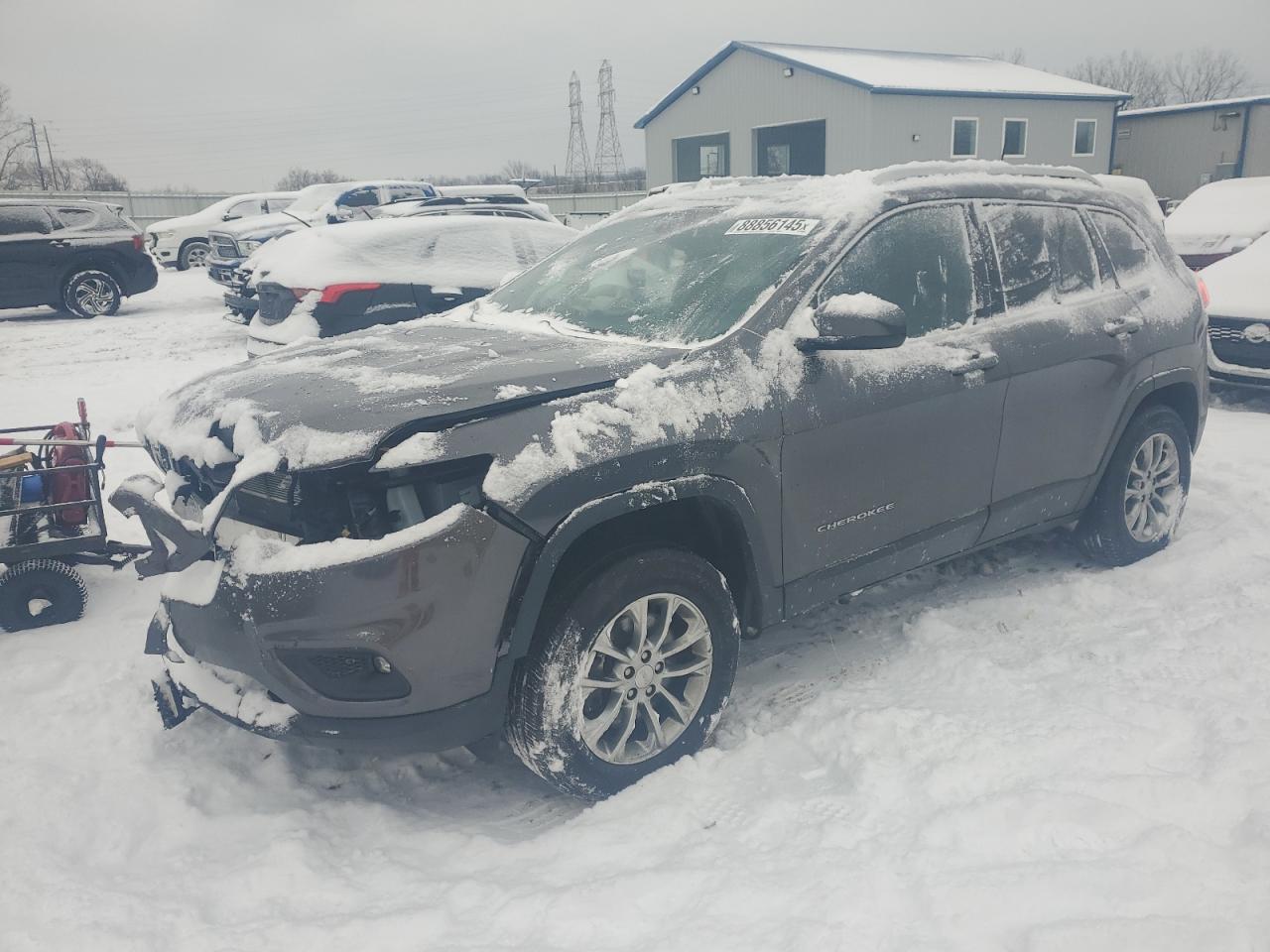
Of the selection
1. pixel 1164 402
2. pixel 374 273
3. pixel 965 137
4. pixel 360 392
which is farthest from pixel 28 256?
pixel 965 137

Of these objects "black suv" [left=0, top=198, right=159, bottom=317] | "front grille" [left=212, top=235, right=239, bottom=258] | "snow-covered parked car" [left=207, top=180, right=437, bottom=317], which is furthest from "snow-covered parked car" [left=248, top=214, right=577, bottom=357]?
"front grille" [left=212, top=235, right=239, bottom=258]

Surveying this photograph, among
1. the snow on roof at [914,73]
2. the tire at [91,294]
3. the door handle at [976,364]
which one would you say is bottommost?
the tire at [91,294]

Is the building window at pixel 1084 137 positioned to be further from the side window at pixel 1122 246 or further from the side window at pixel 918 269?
the side window at pixel 918 269

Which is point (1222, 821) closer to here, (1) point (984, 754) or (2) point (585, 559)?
(1) point (984, 754)

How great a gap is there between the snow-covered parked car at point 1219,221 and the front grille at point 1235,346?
349 cm

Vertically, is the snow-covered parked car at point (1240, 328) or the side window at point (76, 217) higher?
the side window at point (76, 217)

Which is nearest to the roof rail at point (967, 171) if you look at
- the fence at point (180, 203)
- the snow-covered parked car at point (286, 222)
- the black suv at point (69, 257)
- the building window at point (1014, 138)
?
the snow-covered parked car at point (286, 222)

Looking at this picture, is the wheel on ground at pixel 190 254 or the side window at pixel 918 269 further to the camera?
the wheel on ground at pixel 190 254

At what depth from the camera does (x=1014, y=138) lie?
30.1 metres

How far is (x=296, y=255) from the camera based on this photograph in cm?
827

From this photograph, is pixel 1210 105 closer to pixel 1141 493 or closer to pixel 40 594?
pixel 1141 493

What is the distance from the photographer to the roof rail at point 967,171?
145 inches

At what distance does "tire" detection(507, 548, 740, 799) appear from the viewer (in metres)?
2.70

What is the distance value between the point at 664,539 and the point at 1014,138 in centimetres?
3160
